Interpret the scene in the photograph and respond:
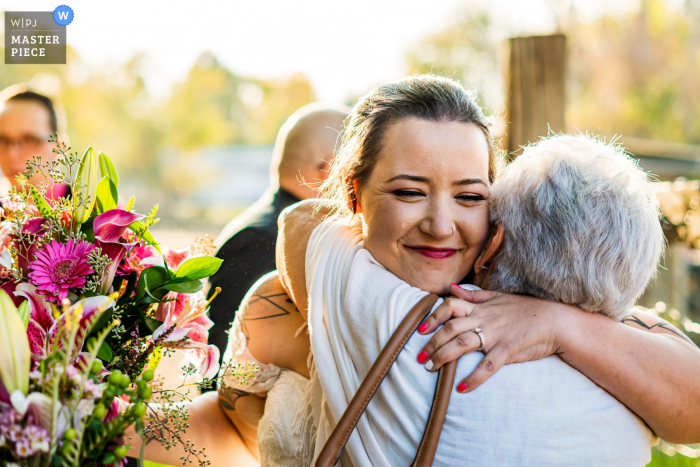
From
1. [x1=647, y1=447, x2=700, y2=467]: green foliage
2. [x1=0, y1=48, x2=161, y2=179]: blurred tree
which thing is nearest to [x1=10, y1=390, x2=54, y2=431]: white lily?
[x1=647, y1=447, x2=700, y2=467]: green foliage

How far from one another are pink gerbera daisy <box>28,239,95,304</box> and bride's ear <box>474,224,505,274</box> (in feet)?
3.22

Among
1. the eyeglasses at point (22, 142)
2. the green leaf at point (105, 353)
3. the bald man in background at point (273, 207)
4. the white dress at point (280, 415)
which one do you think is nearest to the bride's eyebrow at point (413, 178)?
the white dress at point (280, 415)

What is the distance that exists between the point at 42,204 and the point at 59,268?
0.20 meters

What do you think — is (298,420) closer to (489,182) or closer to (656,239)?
(489,182)

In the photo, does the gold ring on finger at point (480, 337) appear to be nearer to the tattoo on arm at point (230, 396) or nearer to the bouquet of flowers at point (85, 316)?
the bouquet of flowers at point (85, 316)

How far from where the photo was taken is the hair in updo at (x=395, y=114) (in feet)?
4.84

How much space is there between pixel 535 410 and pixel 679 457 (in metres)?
2.48

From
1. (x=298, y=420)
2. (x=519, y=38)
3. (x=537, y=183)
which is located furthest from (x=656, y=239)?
(x=519, y=38)

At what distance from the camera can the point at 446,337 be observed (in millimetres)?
1207

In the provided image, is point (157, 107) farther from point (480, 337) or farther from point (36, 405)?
point (36, 405)

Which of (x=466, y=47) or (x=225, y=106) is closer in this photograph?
(x=466, y=47)

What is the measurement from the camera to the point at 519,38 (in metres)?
2.79

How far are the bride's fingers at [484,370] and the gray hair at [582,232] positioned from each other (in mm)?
228

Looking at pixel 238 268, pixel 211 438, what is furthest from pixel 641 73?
pixel 211 438
